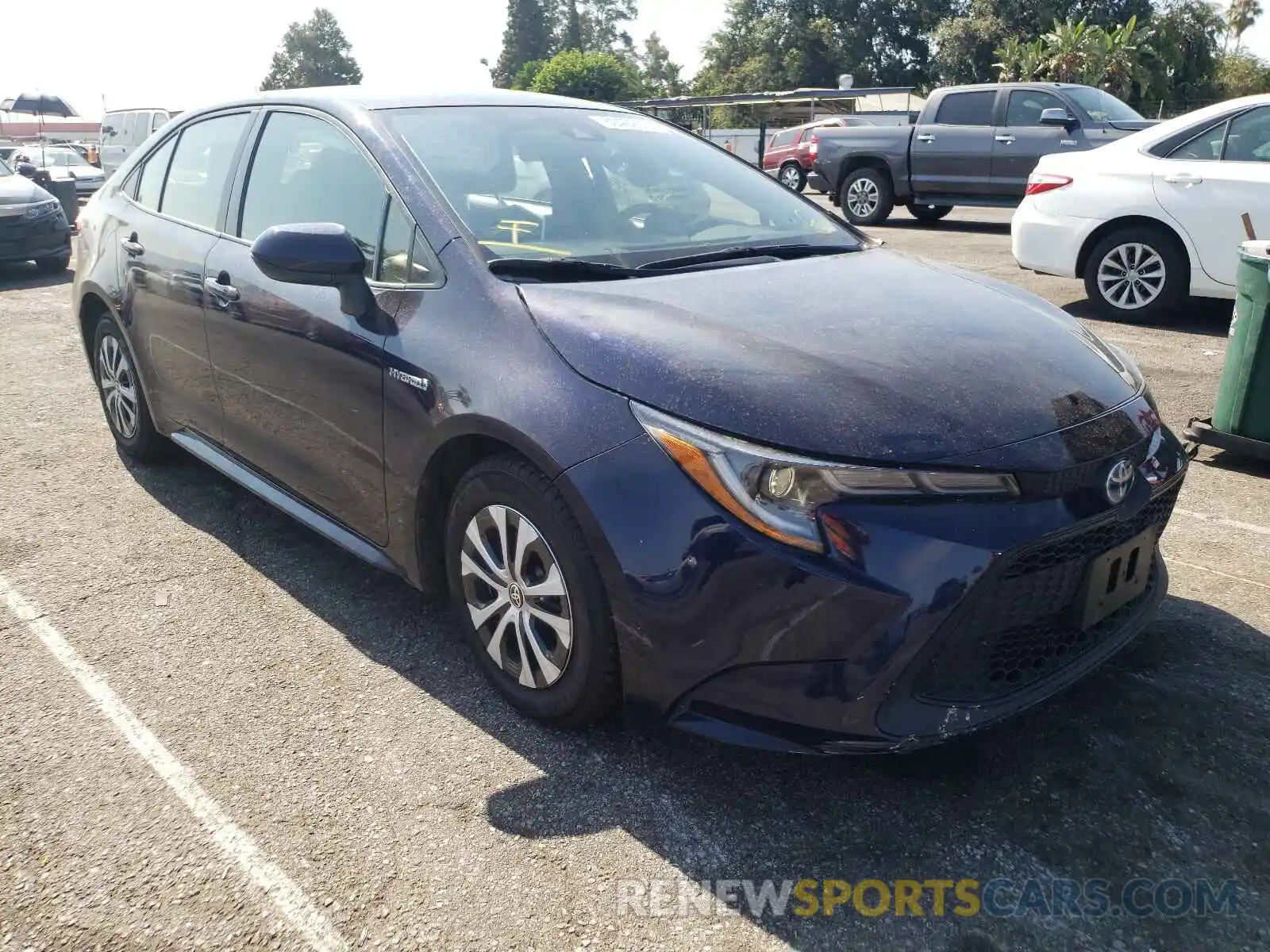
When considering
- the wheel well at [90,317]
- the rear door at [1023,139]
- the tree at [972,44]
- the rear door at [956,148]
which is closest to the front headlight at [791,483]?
the wheel well at [90,317]

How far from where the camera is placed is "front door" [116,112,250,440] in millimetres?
3734

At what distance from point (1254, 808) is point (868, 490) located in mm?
1202

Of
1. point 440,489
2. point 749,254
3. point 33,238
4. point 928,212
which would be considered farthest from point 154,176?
point 928,212

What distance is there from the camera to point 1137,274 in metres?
7.14

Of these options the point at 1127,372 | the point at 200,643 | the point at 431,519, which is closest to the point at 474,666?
the point at 431,519

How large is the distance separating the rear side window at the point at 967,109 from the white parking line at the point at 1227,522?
10.3 meters

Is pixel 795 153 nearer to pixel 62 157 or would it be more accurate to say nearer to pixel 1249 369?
pixel 62 157

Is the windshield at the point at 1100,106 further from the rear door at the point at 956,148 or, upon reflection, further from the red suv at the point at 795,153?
the red suv at the point at 795,153

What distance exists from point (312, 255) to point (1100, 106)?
12220mm

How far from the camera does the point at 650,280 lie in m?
2.75

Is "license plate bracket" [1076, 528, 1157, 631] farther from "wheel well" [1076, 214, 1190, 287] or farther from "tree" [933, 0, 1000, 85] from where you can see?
"tree" [933, 0, 1000, 85]

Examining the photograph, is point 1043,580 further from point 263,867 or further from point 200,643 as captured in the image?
point 200,643

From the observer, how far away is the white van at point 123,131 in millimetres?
21552

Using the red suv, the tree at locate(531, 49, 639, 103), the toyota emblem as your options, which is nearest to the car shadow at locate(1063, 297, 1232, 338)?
the toyota emblem
